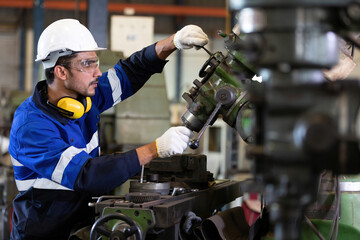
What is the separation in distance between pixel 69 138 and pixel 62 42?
0.41 m

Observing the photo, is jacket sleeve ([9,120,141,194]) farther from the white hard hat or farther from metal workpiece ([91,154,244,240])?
the white hard hat

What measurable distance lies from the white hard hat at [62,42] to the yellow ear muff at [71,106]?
0.78ft

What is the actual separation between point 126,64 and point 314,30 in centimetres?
148

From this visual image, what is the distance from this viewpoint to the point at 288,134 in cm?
100

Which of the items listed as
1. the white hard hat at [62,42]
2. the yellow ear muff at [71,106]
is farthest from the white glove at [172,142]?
the white hard hat at [62,42]

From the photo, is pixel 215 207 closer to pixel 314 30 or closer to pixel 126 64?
pixel 126 64

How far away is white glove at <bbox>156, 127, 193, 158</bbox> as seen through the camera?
182 cm

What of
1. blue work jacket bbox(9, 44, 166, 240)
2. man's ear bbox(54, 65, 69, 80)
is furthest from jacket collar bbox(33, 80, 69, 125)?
man's ear bbox(54, 65, 69, 80)

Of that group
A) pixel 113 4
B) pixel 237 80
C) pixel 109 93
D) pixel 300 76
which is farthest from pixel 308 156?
pixel 113 4

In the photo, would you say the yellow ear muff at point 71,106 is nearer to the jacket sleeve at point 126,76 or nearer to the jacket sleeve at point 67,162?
the jacket sleeve at point 67,162

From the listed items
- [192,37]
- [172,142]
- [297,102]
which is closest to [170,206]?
[172,142]

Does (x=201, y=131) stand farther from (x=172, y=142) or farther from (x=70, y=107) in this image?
(x=70, y=107)

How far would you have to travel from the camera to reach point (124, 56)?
12.9 ft

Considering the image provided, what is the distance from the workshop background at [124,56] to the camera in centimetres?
366
